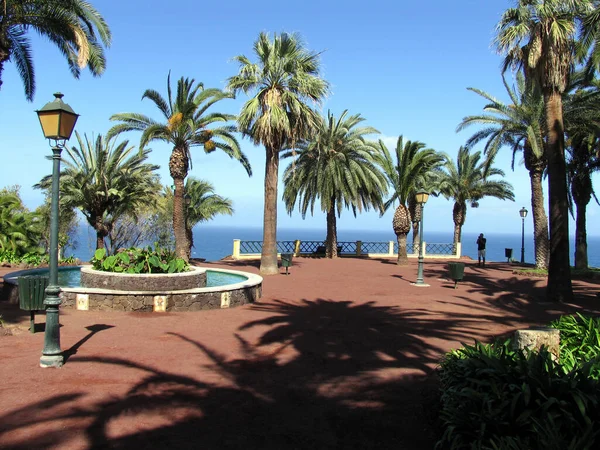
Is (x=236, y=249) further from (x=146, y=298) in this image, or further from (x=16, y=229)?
(x=146, y=298)

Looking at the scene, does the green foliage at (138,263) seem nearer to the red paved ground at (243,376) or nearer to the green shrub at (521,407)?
the red paved ground at (243,376)

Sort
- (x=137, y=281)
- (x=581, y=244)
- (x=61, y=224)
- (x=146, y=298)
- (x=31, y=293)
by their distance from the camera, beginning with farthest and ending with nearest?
1. (x=61, y=224)
2. (x=581, y=244)
3. (x=137, y=281)
4. (x=146, y=298)
5. (x=31, y=293)

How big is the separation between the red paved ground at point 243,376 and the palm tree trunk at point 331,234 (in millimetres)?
17556

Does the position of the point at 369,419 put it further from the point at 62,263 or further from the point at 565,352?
the point at 62,263

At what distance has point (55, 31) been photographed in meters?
12.6

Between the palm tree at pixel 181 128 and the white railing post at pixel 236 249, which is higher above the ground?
the palm tree at pixel 181 128

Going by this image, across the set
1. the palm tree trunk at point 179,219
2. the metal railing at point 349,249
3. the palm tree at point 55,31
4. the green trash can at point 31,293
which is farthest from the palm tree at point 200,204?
the green trash can at point 31,293

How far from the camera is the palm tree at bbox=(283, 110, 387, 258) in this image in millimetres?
28531

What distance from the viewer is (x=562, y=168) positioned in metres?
13.7

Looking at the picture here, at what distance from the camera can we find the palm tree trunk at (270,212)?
65.5 ft

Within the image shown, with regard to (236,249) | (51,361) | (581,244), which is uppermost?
(581,244)

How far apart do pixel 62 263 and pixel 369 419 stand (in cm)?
1842

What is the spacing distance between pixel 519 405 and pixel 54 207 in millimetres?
6253

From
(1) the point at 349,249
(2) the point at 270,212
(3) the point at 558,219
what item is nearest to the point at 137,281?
(2) the point at 270,212
